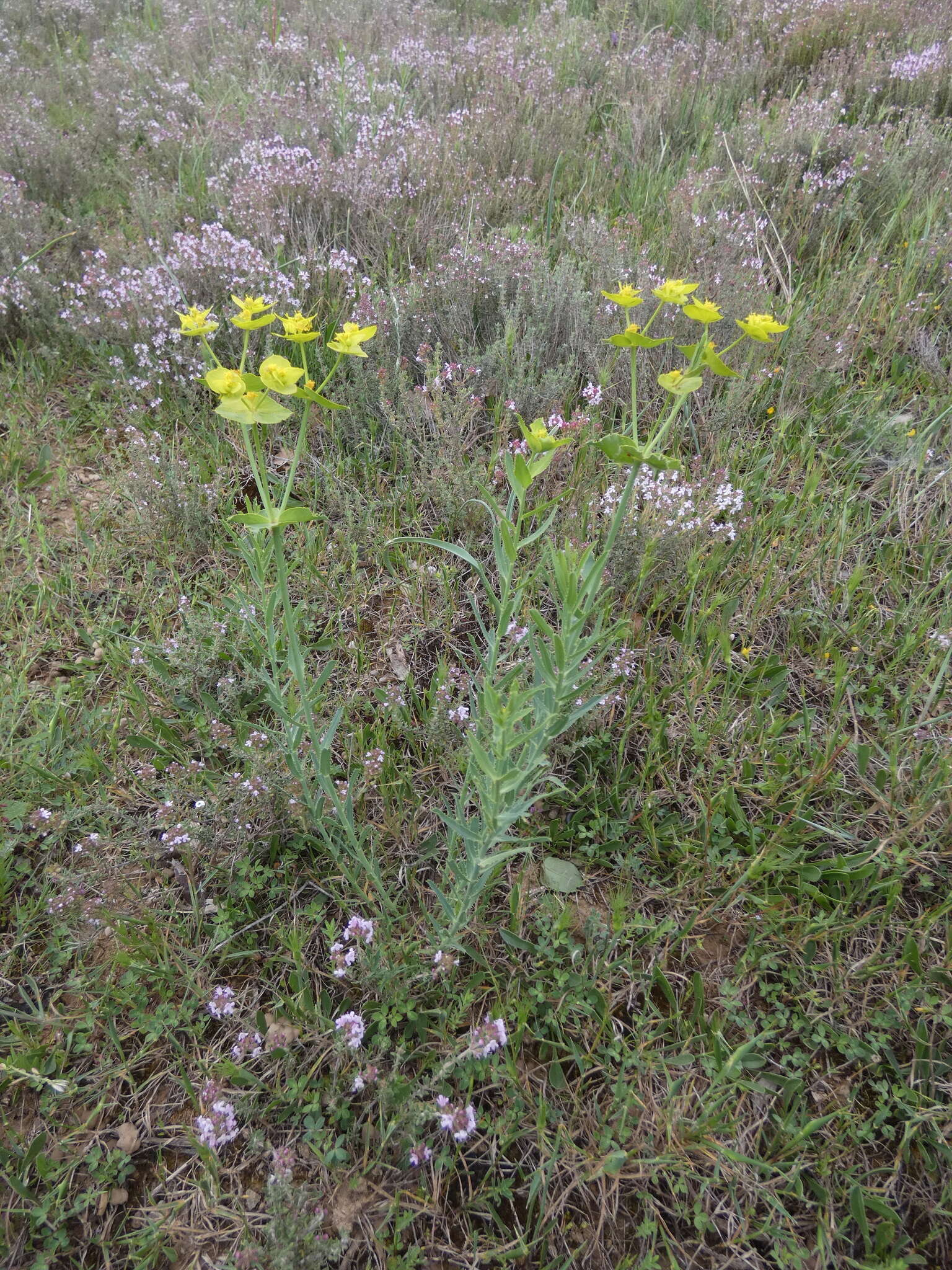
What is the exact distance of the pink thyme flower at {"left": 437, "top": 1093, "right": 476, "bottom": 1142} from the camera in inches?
49.3

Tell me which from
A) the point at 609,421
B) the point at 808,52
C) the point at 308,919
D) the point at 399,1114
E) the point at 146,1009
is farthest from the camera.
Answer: the point at 808,52

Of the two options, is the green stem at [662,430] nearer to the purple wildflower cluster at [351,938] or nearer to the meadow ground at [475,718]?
the meadow ground at [475,718]

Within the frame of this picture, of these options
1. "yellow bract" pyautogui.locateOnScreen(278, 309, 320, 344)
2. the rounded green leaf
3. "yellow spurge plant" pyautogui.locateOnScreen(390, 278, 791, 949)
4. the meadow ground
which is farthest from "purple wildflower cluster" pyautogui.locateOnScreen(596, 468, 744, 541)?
"yellow bract" pyautogui.locateOnScreen(278, 309, 320, 344)

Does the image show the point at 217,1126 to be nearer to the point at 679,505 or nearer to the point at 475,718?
the point at 475,718

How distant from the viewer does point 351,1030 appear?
4.48 feet

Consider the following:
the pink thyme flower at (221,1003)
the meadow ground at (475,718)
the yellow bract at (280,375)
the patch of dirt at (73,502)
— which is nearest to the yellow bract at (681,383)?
the meadow ground at (475,718)

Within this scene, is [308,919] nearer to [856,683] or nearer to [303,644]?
[303,644]

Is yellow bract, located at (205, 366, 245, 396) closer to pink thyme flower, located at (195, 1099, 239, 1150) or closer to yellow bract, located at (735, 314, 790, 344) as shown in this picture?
yellow bract, located at (735, 314, 790, 344)

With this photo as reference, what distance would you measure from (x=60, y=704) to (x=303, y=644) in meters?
0.68

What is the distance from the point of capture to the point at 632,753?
6.26 feet

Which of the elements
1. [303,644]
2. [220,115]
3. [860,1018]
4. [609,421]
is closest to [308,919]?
[303,644]

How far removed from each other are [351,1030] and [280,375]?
1227mm

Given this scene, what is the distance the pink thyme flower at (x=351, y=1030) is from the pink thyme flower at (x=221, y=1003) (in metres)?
0.24

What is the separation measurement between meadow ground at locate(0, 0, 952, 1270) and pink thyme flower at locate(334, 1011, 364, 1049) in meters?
0.02
